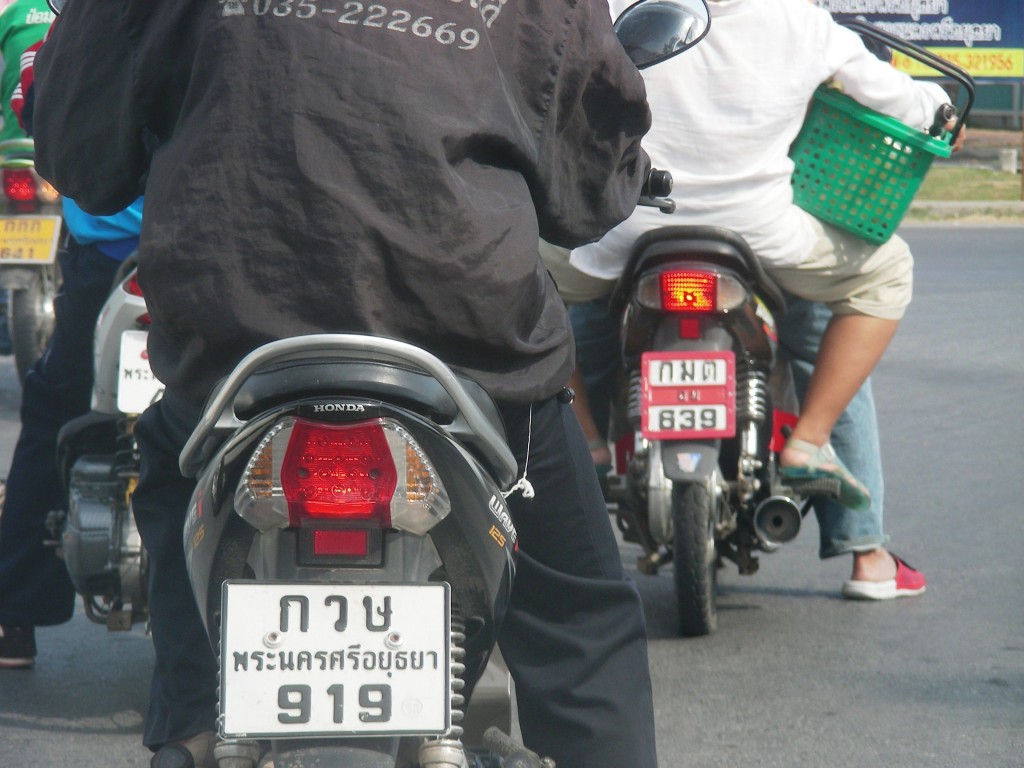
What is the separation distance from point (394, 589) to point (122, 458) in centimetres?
226

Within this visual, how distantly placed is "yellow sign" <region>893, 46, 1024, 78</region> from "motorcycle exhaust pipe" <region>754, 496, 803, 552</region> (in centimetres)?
1726

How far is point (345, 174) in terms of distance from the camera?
2.29m

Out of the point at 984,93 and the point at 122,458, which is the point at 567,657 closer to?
the point at 122,458

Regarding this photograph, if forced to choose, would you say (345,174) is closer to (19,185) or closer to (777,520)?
(777,520)

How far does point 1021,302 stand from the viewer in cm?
1209

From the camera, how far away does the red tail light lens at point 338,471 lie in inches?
86.5

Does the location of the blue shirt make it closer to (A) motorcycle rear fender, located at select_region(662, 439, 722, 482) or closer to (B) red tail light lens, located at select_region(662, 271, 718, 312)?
(B) red tail light lens, located at select_region(662, 271, 718, 312)

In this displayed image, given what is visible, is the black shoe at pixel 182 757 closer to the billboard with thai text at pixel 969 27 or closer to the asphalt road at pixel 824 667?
the asphalt road at pixel 824 667

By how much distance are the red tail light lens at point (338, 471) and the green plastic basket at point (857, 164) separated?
2.97 meters

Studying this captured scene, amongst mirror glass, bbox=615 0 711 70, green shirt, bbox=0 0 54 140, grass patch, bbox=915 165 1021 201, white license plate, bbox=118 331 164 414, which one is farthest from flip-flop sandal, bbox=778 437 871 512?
grass patch, bbox=915 165 1021 201

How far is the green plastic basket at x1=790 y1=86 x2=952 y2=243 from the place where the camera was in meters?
4.85

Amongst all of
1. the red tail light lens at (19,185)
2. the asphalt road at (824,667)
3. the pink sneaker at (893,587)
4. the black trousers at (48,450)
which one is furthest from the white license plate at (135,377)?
the red tail light lens at (19,185)

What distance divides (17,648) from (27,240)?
13.9 ft

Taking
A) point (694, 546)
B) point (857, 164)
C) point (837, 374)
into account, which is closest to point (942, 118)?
point (857, 164)
